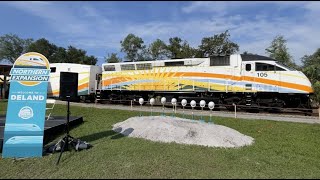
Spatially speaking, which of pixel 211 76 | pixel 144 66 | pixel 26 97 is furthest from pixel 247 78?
pixel 26 97

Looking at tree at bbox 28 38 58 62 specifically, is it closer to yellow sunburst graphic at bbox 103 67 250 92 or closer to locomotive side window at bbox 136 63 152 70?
yellow sunburst graphic at bbox 103 67 250 92

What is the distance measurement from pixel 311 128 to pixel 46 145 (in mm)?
11826

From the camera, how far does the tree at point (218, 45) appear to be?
51.3 m

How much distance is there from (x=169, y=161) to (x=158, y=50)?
5763cm

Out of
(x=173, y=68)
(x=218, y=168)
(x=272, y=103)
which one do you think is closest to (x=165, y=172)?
(x=218, y=168)

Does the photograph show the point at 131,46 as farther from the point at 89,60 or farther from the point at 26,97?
the point at 26,97

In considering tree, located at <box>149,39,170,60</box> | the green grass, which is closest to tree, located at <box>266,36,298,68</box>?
tree, located at <box>149,39,170,60</box>

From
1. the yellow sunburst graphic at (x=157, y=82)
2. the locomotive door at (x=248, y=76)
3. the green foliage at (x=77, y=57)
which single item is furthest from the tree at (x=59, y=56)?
the locomotive door at (x=248, y=76)

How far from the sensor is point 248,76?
20.2 metres

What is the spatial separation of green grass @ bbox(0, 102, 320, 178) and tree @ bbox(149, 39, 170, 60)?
2079 inches

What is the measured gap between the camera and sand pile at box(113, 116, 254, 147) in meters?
9.72

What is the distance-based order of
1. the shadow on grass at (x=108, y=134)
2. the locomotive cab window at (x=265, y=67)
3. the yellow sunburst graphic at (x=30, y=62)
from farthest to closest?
1. the locomotive cab window at (x=265, y=67)
2. the shadow on grass at (x=108, y=134)
3. the yellow sunburst graphic at (x=30, y=62)

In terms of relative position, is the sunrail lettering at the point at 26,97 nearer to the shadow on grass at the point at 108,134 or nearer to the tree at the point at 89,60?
the shadow on grass at the point at 108,134

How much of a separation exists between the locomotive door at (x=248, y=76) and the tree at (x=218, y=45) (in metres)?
31.6
